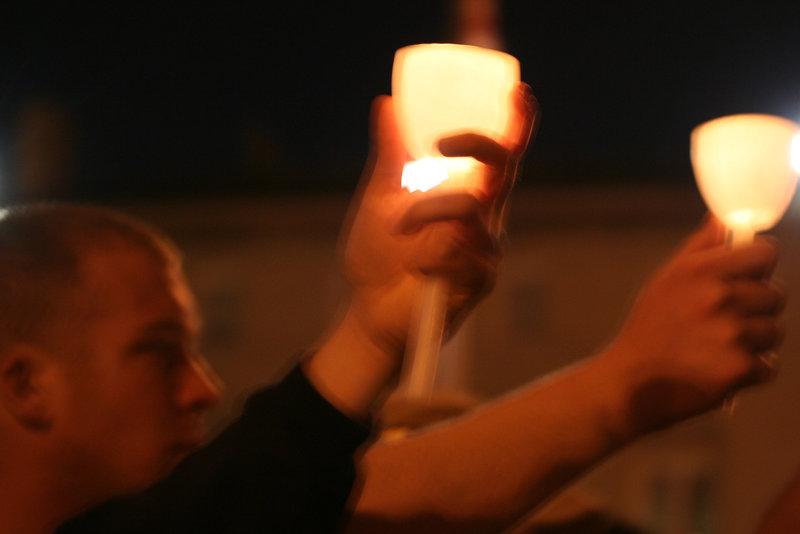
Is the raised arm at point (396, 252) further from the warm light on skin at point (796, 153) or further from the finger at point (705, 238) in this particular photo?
the warm light on skin at point (796, 153)

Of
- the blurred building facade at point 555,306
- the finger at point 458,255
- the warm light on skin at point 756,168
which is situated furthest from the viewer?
the blurred building facade at point 555,306

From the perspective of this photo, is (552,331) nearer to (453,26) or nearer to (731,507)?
(731,507)

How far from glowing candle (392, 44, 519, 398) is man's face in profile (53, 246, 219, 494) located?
61cm

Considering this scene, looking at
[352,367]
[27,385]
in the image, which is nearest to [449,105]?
[352,367]

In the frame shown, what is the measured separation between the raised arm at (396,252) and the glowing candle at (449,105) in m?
0.02

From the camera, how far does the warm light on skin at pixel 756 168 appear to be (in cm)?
187

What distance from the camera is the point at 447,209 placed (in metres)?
1.43

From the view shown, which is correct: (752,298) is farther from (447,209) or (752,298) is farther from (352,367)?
(352,367)

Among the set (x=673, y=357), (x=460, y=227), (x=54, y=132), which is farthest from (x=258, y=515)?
(x=54, y=132)

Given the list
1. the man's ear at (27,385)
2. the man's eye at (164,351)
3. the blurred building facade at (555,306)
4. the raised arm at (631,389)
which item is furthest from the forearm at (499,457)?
the blurred building facade at (555,306)

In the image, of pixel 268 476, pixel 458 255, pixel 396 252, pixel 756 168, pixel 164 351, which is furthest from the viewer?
pixel 164 351

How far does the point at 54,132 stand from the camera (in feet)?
71.7

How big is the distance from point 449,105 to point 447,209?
0.21m

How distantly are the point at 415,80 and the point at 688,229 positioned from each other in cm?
1788
